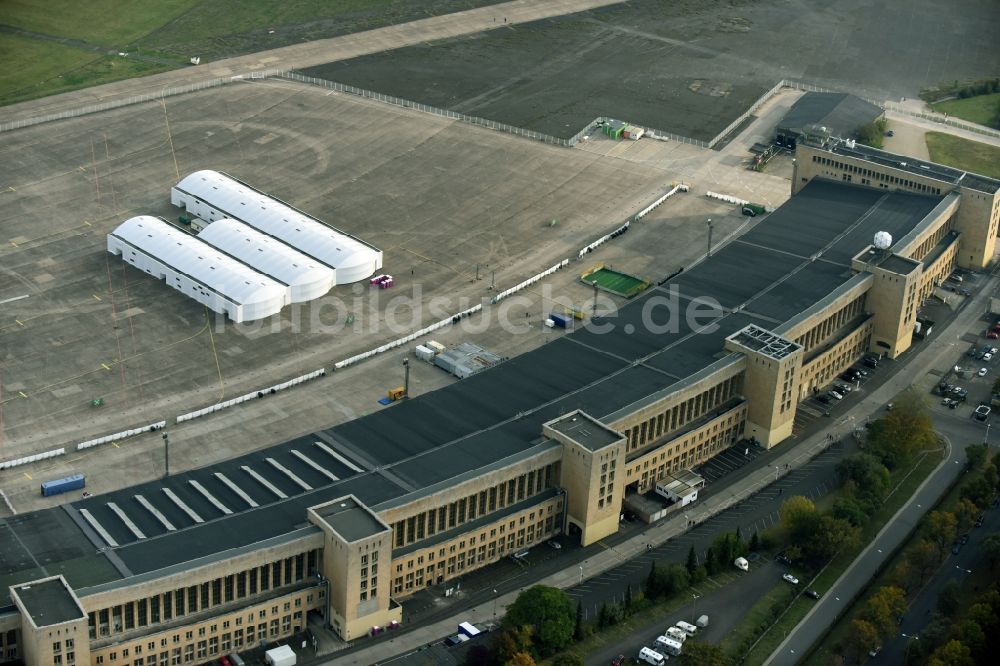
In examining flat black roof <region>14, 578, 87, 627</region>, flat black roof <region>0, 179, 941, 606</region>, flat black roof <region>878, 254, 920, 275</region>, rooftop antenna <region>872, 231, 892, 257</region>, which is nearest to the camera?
flat black roof <region>14, 578, 87, 627</region>

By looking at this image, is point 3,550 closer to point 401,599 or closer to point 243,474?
point 243,474

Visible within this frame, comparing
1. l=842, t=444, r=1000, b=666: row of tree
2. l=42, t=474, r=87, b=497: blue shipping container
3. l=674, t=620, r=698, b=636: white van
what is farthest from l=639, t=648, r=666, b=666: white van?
l=42, t=474, r=87, b=497: blue shipping container

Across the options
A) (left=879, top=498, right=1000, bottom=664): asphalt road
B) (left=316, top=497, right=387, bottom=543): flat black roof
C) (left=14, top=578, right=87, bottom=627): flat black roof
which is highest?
(left=316, top=497, right=387, bottom=543): flat black roof

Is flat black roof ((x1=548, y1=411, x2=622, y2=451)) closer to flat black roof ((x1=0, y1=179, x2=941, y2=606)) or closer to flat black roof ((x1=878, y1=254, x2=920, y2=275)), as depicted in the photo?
flat black roof ((x1=0, y1=179, x2=941, y2=606))

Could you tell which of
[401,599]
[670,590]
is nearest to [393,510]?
[401,599]

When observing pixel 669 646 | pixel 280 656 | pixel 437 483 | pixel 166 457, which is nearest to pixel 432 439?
pixel 437 483

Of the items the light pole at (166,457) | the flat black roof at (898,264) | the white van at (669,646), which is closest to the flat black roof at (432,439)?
the flat black roof at (898,264)
